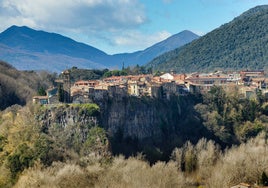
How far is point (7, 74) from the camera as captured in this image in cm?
8150

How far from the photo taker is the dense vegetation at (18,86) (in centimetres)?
6919

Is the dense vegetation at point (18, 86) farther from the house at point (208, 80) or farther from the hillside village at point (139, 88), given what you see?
the house at point (208, 80)

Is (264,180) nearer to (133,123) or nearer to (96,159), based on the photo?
(96,159)

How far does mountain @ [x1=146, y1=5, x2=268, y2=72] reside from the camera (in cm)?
13188

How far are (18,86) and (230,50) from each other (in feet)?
273

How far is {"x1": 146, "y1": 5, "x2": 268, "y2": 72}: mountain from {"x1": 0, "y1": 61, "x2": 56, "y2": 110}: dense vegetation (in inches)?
2345

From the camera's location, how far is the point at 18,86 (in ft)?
242

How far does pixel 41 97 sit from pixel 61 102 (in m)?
3.48

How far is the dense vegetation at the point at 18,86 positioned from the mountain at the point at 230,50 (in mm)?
59567

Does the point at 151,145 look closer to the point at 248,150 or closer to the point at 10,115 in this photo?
the point at 248,150

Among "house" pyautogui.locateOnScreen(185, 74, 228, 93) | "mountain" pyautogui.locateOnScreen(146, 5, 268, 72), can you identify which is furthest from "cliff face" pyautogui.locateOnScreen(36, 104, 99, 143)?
"mountain" pyautogui.locateOnScreen(146, 5, 268, 72)

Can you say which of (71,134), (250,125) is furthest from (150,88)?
(71,134)

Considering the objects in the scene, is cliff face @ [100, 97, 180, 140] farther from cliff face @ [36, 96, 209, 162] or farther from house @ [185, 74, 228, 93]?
house @ [185, 74, 228, 93]

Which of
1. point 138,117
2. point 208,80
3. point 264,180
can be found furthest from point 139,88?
point 264,180
